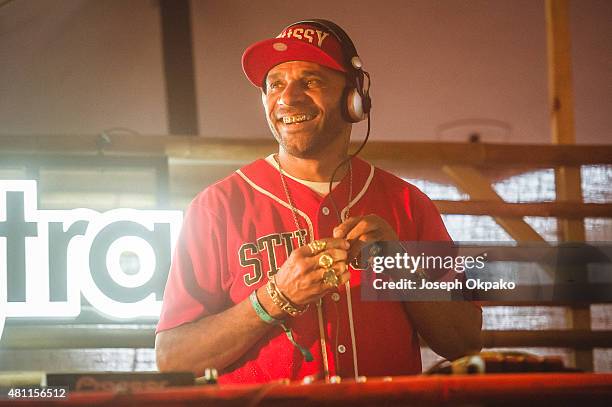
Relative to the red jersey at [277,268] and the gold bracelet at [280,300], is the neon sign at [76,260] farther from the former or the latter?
the gold bracelet at [280,300]

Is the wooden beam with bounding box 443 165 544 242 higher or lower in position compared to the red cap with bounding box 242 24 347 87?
lower

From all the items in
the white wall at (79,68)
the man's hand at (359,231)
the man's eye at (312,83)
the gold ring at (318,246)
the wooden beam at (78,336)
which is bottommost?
the wooden beam at (78,336)

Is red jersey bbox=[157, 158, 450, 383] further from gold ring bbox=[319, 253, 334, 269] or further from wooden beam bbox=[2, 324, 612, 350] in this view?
wooden beam bbox=[2, 324, 612, 350]

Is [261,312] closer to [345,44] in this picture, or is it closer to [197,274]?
[197,274]

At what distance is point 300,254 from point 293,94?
475 mm

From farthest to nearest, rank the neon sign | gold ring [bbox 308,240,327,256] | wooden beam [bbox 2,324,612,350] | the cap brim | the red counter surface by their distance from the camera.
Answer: wooden beam [bbox 2,324,612,350]
the neon sign
the cap brim
gold ring [bbox 308,240,327,256]
the red counter surface

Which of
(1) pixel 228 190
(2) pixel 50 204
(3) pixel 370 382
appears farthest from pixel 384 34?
(3) pixel 370 382

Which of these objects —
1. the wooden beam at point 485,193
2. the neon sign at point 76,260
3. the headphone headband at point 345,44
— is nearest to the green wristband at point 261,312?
the headphone headband at point 345,44

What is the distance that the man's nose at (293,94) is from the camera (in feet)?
5.76

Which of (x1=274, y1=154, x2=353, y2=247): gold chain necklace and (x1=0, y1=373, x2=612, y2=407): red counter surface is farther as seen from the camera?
(x1=274, y1=154, x2=353, y2=247): gold chain necklace

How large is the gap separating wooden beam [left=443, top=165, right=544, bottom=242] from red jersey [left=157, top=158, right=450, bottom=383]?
751 mm

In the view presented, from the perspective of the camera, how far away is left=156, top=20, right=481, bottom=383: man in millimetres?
1548

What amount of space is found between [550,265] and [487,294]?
0.64 metres

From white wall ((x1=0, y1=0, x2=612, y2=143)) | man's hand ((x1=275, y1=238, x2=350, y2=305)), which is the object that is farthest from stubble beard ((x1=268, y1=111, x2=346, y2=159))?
white wall ((x1=0, y1=0, x2=612, y2=143))
